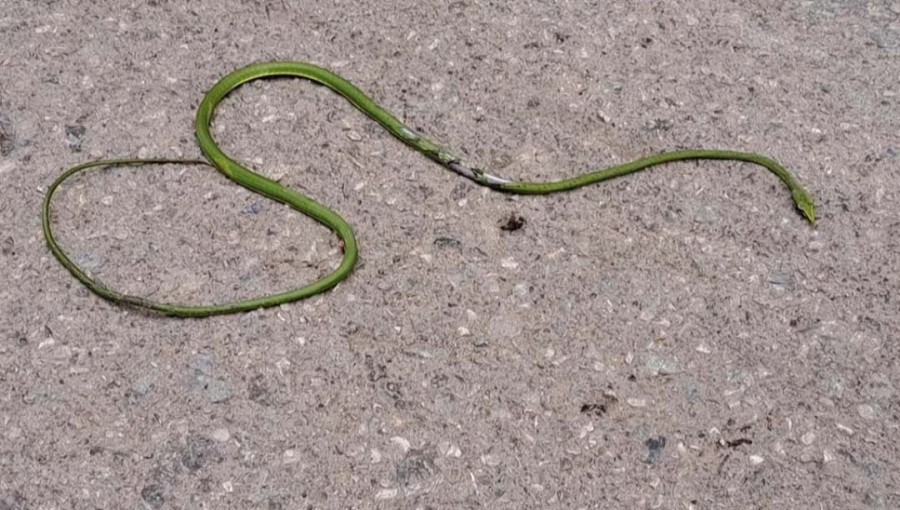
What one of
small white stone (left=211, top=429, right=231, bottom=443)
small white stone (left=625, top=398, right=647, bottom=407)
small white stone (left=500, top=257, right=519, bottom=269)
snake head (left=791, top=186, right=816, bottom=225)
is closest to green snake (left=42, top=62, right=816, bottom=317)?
snake head (left=791, top=186, right=816, bottom=225)

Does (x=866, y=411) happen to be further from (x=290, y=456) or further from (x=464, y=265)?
(x=290, y=456)

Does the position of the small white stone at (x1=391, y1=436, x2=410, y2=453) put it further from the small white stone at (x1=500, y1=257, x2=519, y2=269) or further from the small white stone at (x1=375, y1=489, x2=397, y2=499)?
the small white stone at (x1=500, y1=257, x2=519, y2=269)

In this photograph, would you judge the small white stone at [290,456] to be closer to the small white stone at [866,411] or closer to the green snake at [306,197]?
the green snake at [306,197]

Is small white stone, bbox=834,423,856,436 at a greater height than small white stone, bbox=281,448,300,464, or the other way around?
small white stone, bbox=834,423,856,436

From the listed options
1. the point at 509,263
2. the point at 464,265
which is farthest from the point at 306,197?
the point at 509,263

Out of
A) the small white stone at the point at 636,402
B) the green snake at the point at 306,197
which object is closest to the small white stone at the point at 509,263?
the green snake at the point at 306,197
